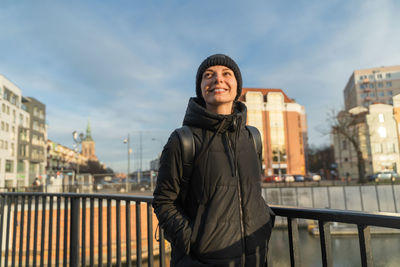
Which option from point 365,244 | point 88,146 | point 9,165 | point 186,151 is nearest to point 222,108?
point 186,151

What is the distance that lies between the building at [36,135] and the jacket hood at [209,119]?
173ft

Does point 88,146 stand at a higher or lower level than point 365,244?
higher

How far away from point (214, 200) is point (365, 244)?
0.77 metres

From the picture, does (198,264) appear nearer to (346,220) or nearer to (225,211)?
(225,211)

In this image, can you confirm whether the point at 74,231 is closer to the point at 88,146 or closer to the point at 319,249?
the point at 319,249

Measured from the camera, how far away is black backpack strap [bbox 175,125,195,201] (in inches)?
56.4

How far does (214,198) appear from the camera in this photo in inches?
54.1

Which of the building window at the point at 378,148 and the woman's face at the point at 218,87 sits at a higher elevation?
the building window at the point at 378,148

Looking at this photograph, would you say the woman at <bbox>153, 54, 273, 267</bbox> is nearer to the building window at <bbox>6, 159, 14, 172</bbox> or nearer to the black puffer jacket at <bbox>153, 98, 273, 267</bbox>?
the black puffer jacket at <bbox>153, 98, 273, 267</bbox>

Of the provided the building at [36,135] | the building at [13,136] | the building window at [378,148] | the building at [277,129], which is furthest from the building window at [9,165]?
the building window at [378,148]

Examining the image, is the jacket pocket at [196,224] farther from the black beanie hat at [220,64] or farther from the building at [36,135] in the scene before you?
the building at [36,135]

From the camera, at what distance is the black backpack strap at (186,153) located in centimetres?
143

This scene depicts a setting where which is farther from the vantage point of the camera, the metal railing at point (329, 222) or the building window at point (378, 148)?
the building window at point (378, 148)

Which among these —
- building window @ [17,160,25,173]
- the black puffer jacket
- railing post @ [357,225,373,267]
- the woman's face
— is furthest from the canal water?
building window @ [17,160,25,173]
